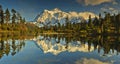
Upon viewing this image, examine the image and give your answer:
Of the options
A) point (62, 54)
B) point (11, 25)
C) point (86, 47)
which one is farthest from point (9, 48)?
point (11, 25)

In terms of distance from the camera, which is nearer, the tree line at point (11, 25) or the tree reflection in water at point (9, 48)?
the tree reflection in water at point (9, 48)

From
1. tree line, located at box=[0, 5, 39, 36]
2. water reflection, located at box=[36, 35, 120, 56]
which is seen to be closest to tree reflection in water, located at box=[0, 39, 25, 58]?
water reflection, located at box=[36, 35, 120, 56]

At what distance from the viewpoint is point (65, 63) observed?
113ft

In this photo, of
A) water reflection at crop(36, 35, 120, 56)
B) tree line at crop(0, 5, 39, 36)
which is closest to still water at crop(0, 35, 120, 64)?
water reflection at crop(36, 35, 120, 56)

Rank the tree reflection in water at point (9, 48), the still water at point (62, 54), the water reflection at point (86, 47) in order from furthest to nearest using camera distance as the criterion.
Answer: the water reflection at point (86, 47), the tree reflection in water at point (9, 48), the still water at point (62, 54)

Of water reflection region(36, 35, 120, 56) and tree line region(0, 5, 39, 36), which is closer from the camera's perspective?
water reflection region(36, 35, 120, 56)

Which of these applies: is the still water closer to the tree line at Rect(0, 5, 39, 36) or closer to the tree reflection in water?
the tree reflection in water

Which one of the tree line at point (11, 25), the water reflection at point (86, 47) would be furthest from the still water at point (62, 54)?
the tree line at point (11, 25)

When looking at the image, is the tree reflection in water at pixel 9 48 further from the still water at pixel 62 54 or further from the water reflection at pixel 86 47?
the water reflection at pixel 86 47

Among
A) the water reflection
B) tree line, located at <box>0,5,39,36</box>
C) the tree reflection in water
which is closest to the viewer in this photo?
the tree reflection in water

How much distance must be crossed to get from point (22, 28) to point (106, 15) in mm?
45986

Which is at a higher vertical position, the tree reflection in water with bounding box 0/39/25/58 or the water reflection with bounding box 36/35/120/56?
the tree reflection in water with bounding box 0/39/25/58

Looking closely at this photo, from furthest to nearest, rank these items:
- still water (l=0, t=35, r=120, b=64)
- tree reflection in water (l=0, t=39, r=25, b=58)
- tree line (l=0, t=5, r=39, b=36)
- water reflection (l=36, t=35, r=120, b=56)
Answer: tree line (l=0, t=5, r=39, b=36) → water reflection (l=36, t=35, r=120, b=56) → tree reflection in water (l=0, t=39, r=25, b=58) → still water (l=0, t=35, r=120, b=64)

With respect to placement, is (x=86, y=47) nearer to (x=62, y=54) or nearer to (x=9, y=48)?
(x=62, y=54)
